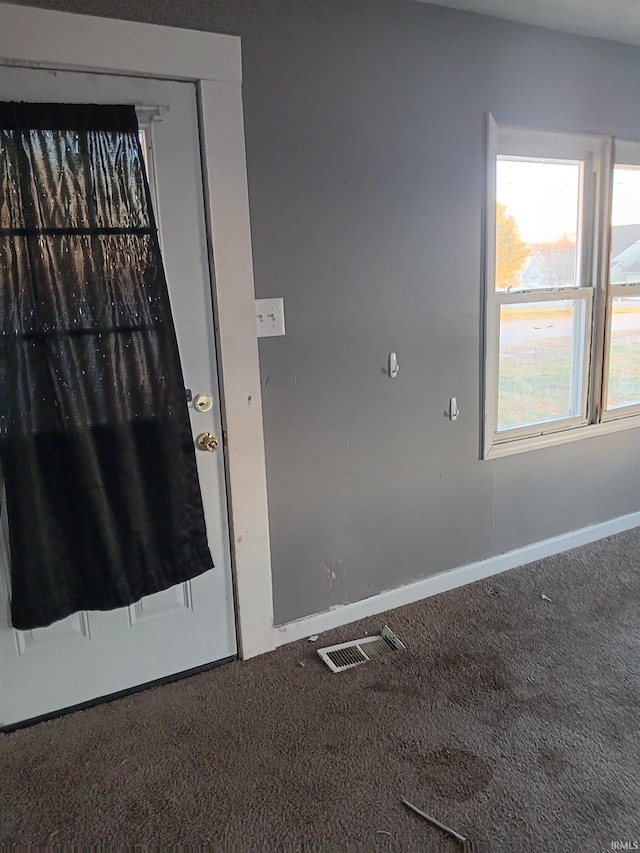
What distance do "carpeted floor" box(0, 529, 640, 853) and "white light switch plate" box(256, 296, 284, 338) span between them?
1216 millimetres

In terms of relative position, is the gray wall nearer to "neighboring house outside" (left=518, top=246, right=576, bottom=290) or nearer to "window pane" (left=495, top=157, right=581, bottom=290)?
"window pane" (left=495, top=157, right=581, bottom=290)

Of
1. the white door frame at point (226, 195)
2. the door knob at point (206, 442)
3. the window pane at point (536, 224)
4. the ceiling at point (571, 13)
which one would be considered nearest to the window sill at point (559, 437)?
the window pane at point (536, 224)

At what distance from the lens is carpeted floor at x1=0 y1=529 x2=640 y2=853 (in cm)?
161

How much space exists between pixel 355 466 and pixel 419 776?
1.13m

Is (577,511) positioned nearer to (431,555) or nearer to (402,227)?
(431,555)

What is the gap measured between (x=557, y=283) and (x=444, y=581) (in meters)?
1.50

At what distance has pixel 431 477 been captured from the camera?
8.91 feet

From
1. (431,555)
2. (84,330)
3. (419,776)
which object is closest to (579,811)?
(419,776)

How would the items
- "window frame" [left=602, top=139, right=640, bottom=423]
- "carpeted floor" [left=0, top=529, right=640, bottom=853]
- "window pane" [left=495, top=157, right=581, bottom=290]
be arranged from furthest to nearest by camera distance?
"window frame" [left=602, top=139, right=640, bottom=423]
"window pane" [left=495, top=157, right=581, bottom=290]
"carpeted floor" [left=0, top=529, right=640, bottom=853]

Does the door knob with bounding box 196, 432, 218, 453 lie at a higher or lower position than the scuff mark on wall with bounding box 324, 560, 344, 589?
higher

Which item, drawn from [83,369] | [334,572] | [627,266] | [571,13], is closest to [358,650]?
[334,572]

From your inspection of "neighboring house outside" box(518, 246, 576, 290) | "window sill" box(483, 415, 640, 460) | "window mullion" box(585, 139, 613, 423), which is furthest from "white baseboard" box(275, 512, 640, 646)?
"neighboring house outside" box(518, 246, 576, 290)

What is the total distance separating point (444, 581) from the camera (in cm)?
281

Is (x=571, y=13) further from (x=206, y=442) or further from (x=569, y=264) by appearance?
(x=206, y=442)
